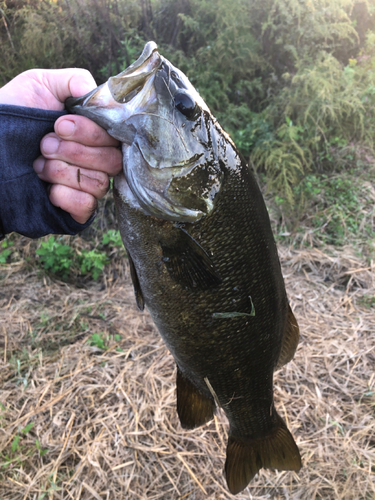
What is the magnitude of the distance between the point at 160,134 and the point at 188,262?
457 millimetres

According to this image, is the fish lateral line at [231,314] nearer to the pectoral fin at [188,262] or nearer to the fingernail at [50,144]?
the pectoral fin at [188,262]

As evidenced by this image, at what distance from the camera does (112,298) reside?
3158 mm

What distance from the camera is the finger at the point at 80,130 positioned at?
3.73 feet

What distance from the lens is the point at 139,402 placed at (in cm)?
240

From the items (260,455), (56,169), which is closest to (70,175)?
(56,169)

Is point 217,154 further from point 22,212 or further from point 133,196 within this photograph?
point 22,212

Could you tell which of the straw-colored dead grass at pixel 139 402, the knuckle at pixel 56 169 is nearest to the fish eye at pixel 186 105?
the knuckle at pixel 56 169

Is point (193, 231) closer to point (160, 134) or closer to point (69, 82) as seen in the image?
point (160, 134)

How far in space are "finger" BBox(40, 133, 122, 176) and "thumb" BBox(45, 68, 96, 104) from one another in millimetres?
270

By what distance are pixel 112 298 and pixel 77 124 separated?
88.1 inches

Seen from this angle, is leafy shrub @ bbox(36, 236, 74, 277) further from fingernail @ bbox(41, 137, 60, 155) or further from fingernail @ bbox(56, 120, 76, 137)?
fingernail @ bbox(56, 120, 76, 137)

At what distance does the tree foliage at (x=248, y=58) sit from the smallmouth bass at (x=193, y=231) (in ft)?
8.33

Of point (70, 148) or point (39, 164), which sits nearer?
point (70, 148)

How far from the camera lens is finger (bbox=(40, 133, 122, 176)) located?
121 centimetres
